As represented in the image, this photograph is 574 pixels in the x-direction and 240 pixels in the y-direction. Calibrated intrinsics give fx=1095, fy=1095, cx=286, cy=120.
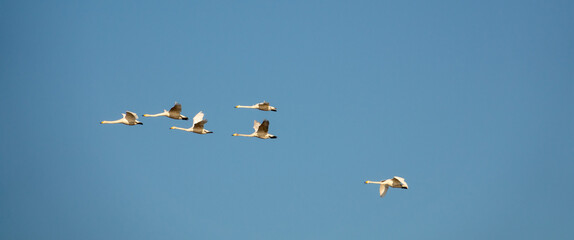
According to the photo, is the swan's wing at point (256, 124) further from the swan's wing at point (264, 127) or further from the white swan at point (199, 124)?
the white swan at point (199, 124)

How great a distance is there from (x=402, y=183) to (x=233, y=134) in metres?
20.5

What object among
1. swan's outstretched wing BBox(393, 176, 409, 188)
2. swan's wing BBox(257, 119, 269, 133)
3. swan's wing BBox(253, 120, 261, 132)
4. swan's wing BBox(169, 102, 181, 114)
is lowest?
swan's outstretched wing BBox(393, 176, 409, 188)

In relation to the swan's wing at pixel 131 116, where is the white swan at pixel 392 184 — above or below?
below

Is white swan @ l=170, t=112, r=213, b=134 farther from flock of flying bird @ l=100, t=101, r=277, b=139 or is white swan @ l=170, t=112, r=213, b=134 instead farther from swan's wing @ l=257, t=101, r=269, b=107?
swan's wing @ l=257, t=101, r=269, b=107

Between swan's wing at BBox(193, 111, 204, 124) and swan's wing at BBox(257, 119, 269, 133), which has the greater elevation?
swan's wing at BBox(193, 111, 204, 124)

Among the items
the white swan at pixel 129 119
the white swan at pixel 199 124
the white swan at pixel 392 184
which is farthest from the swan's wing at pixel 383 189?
the white swan at pixel 129 119

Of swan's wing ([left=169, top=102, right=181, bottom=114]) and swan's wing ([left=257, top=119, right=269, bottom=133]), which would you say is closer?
swan's wing ([left=257, top=119, right=269, bottom=133])

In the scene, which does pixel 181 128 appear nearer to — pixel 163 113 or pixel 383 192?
pixel 163 113

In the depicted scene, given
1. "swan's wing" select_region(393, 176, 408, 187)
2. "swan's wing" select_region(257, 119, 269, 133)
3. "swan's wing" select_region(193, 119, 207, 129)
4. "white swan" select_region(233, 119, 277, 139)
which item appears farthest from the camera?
"swan's wing" select_region(193, 119, 207, 129)

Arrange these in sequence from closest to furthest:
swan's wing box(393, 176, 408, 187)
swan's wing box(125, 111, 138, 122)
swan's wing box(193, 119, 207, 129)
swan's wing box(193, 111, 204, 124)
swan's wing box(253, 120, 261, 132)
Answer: swan's wing box(393, 176, 408, 187)
swan's wing box(125, 111, 138, 122)
swan's wing box(193, 119, 207, 129)
swan's wing box(193, 111, 204, 124)
swan's wing box(253, 120, 261, 132)

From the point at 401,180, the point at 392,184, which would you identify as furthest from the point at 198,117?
the point at 401,180

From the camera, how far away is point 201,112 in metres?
105

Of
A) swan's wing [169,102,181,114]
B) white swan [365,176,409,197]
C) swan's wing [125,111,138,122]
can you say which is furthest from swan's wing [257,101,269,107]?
white swan [365,176,409,197]

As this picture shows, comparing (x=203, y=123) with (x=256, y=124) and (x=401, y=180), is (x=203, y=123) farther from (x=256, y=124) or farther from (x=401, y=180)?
(x=401, y=180)
